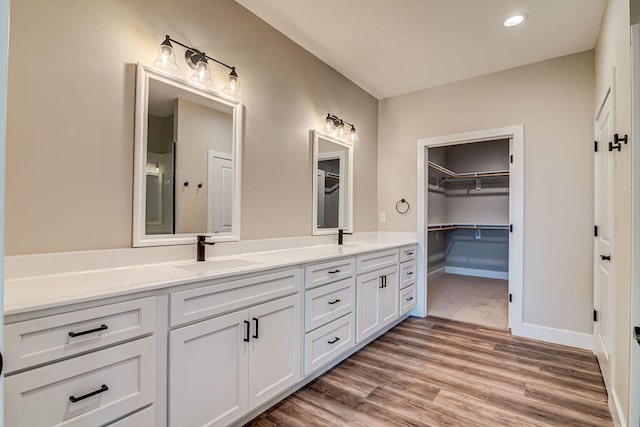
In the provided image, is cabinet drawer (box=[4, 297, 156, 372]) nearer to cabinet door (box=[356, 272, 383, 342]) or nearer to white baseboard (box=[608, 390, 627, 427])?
cabinet door (box=[356, 272, 383, 342])

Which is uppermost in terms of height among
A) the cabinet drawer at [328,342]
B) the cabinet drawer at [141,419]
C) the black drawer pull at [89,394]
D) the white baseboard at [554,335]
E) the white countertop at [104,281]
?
the white countertop at [104,281]

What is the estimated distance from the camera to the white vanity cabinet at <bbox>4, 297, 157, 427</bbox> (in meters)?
0.98

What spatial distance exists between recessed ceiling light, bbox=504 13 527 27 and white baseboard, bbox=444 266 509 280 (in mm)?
4510

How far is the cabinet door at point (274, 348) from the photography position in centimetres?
171

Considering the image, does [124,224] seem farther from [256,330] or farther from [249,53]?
[249,53]

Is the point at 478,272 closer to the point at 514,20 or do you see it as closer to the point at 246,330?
the point at 514,20

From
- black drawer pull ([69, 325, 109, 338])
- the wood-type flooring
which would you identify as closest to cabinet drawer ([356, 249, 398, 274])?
the wood-type flooring

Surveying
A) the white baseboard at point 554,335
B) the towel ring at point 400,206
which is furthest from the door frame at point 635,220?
the towel ring at point 400,206

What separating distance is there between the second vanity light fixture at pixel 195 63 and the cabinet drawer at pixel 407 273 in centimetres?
235

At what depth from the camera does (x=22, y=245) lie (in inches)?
52.4

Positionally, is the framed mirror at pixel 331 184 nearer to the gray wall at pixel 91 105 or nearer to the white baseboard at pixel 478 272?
the gray wall at pixel 91 105

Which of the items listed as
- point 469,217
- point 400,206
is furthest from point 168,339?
point 469,217

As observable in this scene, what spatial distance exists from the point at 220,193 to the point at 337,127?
153cm

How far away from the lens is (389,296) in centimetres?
→ 308
